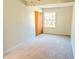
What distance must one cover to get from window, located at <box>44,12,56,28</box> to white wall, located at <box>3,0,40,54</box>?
353 centimetres

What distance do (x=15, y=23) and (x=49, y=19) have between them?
17.3 ft

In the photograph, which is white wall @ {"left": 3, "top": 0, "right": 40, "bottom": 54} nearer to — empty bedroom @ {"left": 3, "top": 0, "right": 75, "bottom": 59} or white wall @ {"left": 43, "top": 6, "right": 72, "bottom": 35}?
empty bedroom @ {"left": 3, "top": 0, "right": 75, "bottom": 59}

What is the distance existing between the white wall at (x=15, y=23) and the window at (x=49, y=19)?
139 inches

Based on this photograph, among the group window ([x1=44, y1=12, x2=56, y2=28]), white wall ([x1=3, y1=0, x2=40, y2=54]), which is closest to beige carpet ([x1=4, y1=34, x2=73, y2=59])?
white wall ([x1=3, y1=0, x2=40, y2=54])

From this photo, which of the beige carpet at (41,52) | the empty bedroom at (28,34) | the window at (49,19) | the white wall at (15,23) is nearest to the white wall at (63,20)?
the empty bedroom at (28,34)

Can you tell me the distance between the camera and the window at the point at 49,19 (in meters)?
9.22

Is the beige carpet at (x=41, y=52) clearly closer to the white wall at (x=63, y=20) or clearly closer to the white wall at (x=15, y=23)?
the white wall at (x=15, y=23)

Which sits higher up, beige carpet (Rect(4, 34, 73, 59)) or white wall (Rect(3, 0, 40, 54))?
white wall (Rect(3, 0, 40, 54))

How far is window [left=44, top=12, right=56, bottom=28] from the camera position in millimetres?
9217

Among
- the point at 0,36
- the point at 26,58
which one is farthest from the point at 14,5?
the point at 0,36

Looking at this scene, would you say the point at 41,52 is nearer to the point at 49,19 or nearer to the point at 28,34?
the point at 28,34

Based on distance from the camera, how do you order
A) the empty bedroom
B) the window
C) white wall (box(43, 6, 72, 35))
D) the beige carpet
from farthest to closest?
the window → white wall (box(43, 6, 72, 35)) → the empty bedroom → the beige carpet

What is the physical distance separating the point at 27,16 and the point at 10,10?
1.81m

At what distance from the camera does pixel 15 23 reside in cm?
463
